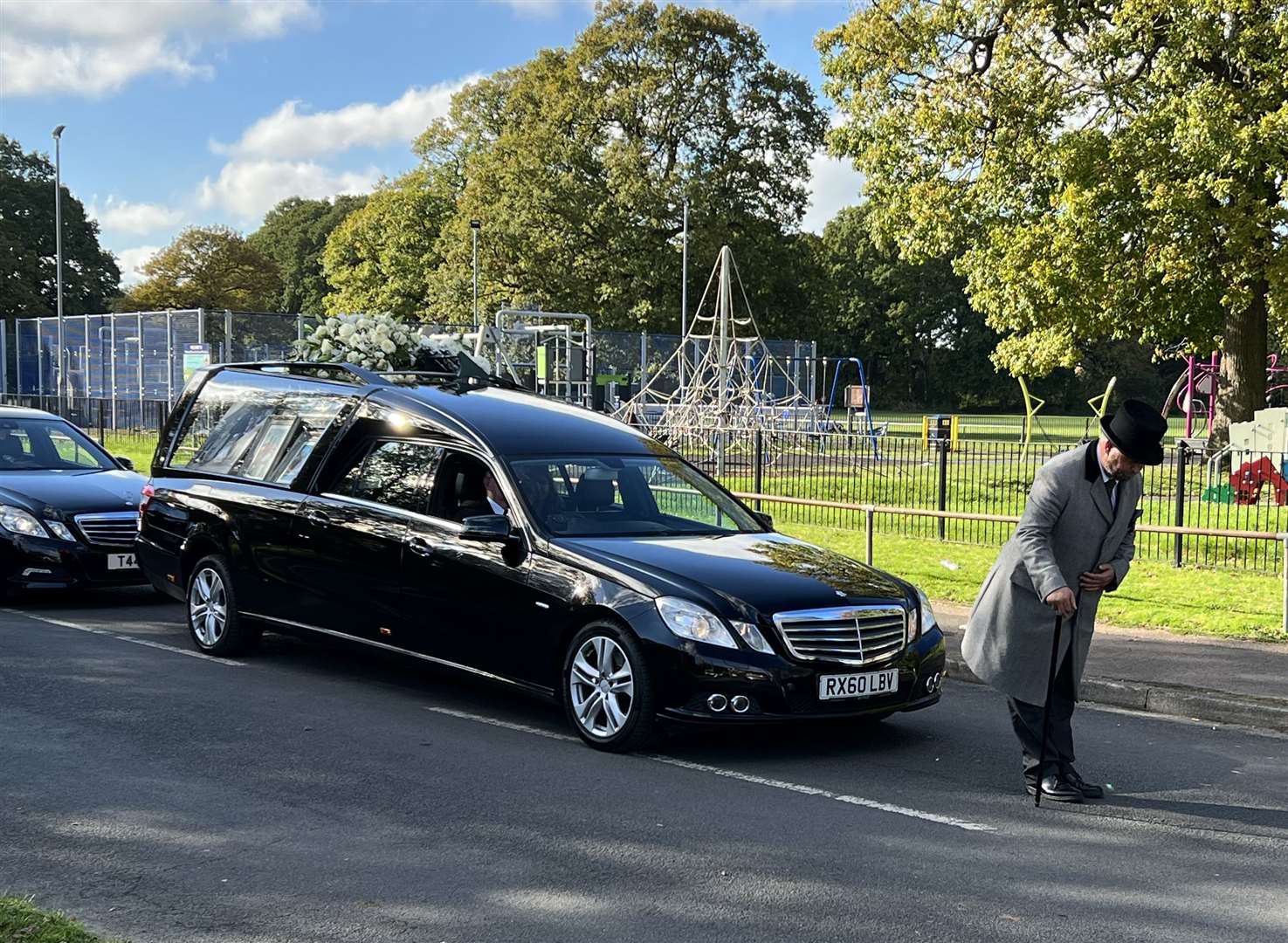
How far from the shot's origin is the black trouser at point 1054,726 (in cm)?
634

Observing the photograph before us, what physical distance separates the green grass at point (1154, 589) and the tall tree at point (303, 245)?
83.2 meters

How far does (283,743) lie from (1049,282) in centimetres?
2059

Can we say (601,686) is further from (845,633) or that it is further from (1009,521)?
(1009,521)

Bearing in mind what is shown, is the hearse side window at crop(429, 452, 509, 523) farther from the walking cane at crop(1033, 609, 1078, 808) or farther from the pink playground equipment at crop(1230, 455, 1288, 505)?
the pink playground equipment at crop(1230, 455, 1288, 505)

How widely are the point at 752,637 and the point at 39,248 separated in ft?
272

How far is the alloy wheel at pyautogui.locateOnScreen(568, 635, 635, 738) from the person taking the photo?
22.6ft

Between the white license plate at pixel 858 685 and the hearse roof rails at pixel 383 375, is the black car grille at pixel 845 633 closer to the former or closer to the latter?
the white license plate at pixel 858 685

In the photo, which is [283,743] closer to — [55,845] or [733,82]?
[55,845]

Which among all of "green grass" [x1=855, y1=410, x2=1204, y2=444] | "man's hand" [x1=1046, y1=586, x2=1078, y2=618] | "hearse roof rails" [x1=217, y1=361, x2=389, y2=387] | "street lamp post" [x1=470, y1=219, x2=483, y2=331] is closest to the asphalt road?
"man's hand" [x1=1046, y1=586, x2=1078, y2=618]

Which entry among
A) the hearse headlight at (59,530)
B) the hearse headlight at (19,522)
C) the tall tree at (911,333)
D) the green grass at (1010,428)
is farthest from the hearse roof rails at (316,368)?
the tall tree at (911,333)

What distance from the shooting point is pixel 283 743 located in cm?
698

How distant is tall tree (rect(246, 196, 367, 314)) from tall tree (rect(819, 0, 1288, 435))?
233 ft

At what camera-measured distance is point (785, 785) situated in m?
6.44

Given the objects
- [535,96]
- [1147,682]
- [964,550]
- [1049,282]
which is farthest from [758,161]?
[1147,682]
